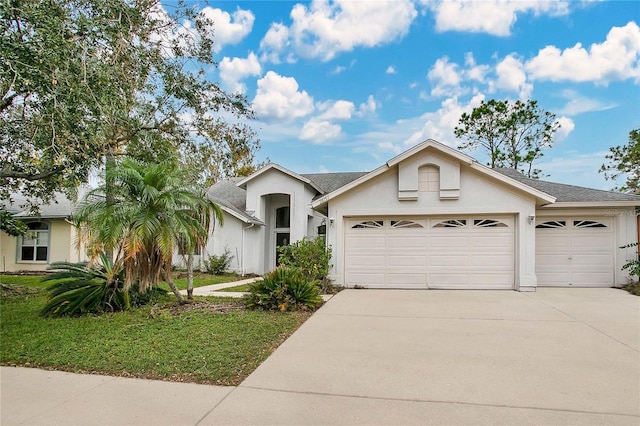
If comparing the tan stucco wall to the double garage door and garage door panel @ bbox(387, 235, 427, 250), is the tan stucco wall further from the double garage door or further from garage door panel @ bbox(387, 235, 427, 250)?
garage door panel @ bbox(387, 235, 427, 250)

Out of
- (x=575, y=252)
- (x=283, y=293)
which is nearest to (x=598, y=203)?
(x=575, y=252)

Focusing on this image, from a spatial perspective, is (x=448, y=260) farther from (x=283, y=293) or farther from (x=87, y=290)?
(x=87, y=290)

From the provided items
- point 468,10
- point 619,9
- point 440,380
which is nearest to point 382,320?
point 440,380

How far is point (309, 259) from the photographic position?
1147 cm

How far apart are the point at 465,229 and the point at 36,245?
2015 cm

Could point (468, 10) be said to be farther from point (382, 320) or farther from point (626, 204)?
point (382, 320)

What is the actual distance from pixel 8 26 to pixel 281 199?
14144 millimetres

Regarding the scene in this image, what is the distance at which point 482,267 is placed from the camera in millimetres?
11930

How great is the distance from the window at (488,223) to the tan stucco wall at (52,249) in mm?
17855

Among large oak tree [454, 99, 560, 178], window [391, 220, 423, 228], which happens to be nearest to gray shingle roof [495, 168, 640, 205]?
window [391, 220, 423, 228]

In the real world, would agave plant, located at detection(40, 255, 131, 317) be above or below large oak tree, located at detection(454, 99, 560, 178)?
below

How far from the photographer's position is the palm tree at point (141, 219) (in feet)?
24.2

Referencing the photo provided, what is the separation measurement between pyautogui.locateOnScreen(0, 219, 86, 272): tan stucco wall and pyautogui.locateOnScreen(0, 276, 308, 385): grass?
11027 mm

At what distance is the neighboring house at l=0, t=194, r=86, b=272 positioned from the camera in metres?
18.3
